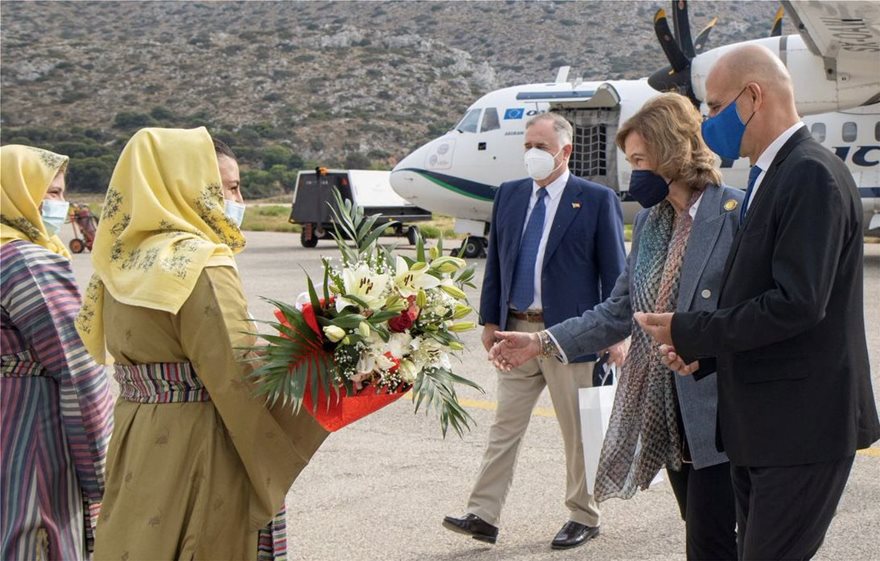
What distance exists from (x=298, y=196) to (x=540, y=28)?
276 ft

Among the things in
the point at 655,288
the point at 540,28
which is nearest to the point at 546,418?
the point at 655,288

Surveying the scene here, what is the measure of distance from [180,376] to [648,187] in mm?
1691

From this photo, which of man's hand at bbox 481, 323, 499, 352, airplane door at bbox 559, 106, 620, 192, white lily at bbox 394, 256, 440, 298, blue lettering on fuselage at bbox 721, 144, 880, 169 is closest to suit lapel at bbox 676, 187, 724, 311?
white lily at bbox 394, 256, 440, 298

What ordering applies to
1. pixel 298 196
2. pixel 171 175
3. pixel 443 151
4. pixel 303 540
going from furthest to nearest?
pixel 298 196, pixel 443 151, pixel 303 540, pixel 171 175

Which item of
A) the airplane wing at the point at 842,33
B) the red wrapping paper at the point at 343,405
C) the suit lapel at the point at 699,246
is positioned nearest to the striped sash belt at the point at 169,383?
the red wrapping paper at the point at 343,405

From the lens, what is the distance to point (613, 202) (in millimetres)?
4926

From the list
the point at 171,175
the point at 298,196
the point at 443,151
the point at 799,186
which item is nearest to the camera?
the point at 799,186

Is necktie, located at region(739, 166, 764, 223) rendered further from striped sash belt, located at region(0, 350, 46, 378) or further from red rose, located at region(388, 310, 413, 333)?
striped sash belt, located at region(0, 350, 46, 378)

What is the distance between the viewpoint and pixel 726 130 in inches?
109

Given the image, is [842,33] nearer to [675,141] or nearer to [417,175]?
[417,175]

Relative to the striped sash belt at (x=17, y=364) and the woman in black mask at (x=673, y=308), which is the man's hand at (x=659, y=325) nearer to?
the woman in black mask at (x=673, y=308)

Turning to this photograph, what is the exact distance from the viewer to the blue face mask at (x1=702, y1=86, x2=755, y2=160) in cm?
274

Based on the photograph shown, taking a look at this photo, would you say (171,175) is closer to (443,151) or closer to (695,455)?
(695,455)

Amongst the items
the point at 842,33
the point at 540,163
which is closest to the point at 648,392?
the point at 540,163
